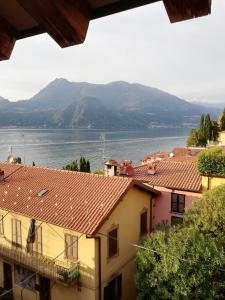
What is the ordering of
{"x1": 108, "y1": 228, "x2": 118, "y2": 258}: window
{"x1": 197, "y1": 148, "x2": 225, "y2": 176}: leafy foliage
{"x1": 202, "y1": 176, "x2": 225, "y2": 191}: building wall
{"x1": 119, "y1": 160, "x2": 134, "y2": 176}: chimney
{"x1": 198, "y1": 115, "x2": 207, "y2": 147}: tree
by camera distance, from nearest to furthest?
{"x1": 108, "y1": 228, "x2": 118, "y2": 258}: window
{"x1": 197, "y1": 148, "x2": 225, "y2": 176}: leafy foliage
{"x1": 202, "y1": 176, "x2": 225, "y2": 191}: building wall
{"x1": 119, "y1": 160, "x2": 134, "y2": 176}: chimney
{"x1": 198, "y1": 115, "x2": 207, "y2": 147}: tree

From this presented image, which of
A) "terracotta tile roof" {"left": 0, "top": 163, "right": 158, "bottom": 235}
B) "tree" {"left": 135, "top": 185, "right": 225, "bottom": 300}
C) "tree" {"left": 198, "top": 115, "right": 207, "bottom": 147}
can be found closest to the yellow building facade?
"terracotta tile roof" {"left": 0, "top": 163, "right": 158, "bottom": 235}

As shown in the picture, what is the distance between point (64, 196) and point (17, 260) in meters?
4.95

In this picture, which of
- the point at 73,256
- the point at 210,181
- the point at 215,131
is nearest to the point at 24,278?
the point at 73,256

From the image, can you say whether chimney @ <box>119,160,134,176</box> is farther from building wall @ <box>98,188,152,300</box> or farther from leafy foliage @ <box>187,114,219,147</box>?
leafy foliage @ <box>187,114,219,147</box>

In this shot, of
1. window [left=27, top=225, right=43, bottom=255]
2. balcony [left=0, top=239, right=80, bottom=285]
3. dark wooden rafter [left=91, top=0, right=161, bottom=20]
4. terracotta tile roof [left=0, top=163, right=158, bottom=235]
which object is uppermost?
dark wooden rafter [left=91, top=0, right=161, bottom=20]

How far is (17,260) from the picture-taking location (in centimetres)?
1903

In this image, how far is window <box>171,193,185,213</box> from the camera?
2453 cm

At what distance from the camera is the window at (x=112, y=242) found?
1808 centimetres

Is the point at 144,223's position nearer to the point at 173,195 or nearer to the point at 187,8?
the point at 173,195

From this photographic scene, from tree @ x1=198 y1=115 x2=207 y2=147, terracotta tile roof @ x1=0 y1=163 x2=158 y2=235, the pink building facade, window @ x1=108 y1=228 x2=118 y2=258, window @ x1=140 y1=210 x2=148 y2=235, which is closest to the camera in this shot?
terracotta tile roof @ x1=0 y1=163 x2=158 y2=235

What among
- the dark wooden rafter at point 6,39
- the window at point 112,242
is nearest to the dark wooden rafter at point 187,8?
the dark wooden rafter at point 6,39

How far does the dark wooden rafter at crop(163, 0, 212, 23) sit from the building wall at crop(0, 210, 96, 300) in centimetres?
1593

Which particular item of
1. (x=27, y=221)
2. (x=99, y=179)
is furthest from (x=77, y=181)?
(x=27, y=221)

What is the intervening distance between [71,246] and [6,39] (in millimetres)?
16345
